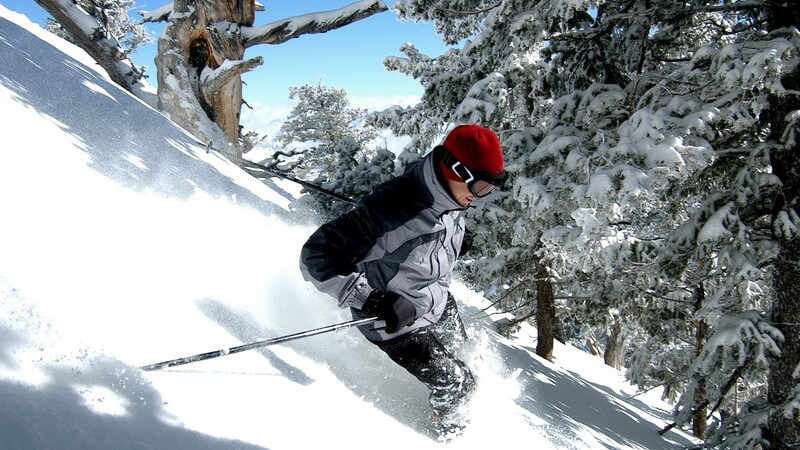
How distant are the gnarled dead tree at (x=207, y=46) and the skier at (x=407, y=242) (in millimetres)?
8131

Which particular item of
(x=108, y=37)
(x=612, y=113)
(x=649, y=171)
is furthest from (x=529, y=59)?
(x=108, y=37)

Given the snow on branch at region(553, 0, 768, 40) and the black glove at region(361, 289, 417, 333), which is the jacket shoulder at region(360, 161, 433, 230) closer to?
the black glove at region(361, 289, 417, 333)

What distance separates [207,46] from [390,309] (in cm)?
1018

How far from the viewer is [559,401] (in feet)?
23.1

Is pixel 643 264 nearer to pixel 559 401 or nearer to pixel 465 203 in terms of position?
pixel 559 401

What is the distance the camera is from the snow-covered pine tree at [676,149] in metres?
5.21

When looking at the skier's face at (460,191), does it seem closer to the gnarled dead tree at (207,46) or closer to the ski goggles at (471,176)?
the ski goggles at (471,176)

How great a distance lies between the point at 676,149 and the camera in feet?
16.5

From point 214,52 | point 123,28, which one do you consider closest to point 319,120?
point 123,28

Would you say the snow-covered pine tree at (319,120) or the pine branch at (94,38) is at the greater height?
the pine branch at (94,38)

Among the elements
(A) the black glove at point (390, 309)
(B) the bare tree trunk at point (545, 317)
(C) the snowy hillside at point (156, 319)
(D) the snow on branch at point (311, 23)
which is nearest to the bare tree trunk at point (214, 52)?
(D) the snow on branch at point (311, 23)

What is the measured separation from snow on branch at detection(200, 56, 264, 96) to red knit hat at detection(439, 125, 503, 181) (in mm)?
8168

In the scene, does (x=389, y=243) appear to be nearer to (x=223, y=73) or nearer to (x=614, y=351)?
(x=223, y=73)

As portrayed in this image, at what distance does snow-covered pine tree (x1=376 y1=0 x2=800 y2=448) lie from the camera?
521 centimetres
